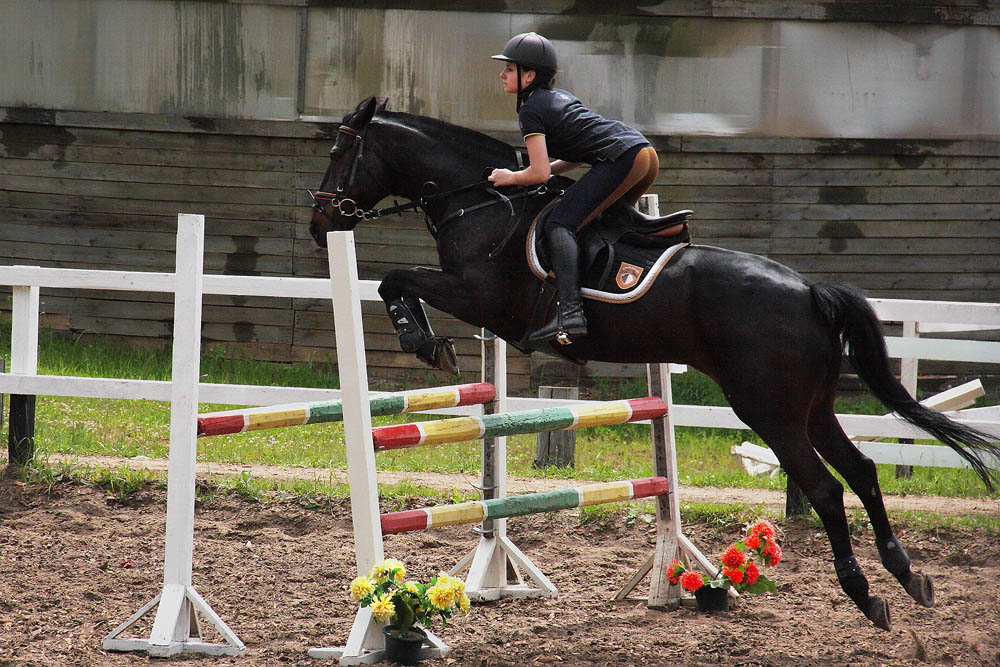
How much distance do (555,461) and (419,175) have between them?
335cm

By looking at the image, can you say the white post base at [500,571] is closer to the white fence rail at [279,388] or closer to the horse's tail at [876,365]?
the white fence rail at [279,388]

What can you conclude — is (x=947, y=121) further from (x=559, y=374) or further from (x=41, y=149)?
(x=41, y=149)

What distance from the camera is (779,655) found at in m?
4.08

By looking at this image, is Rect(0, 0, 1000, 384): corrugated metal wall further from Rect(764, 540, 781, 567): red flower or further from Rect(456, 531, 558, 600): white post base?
Rect(764, 540, 781, 567): red flower

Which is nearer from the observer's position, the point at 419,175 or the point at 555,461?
the point at 419,175

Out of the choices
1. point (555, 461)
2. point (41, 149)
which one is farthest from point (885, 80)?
point (41, 149)

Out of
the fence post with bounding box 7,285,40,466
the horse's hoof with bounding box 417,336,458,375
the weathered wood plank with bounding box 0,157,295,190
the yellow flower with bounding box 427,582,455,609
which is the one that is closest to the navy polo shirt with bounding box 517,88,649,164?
the horse's hoof with bounding box 417,336,458,375

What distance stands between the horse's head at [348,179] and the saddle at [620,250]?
769 mm

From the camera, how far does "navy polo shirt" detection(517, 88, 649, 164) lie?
4.16 meters

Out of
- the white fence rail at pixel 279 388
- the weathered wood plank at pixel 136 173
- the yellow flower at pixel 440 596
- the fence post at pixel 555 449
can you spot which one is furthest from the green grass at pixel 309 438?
the yellow flower at pixel 440 596

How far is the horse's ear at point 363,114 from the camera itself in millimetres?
4441

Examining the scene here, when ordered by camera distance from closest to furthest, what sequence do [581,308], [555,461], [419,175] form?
1. [581,308]
2. [419,175]
3. [555,461]

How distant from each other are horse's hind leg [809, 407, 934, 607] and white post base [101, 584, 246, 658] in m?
2.51

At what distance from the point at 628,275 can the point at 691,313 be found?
0.29 meters
